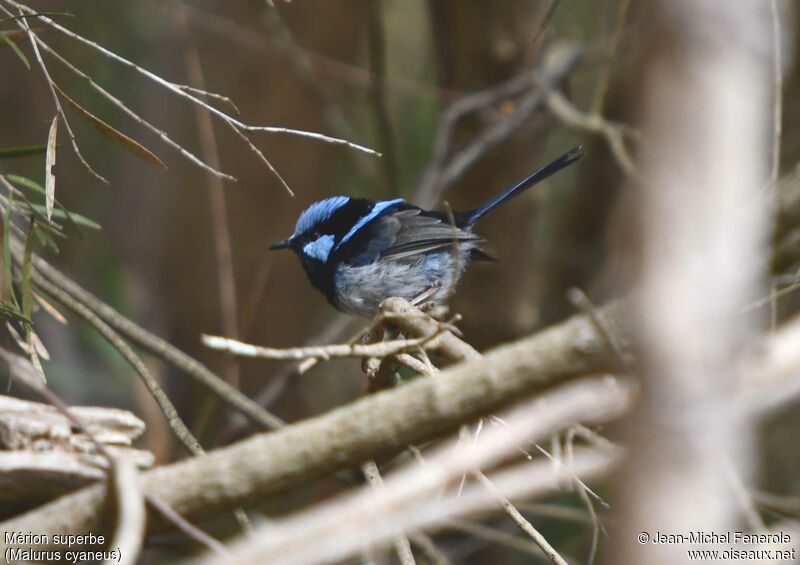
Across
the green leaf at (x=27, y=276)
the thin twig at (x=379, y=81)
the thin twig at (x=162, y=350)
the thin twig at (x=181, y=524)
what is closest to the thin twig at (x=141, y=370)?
the thin twig at (x=162, y=350)

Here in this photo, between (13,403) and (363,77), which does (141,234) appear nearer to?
(363,77)

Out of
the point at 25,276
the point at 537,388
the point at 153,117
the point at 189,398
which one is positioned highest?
the point at 153,117

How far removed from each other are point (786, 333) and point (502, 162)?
4.19 meters

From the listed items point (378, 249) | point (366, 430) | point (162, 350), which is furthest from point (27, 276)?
point (378, 249)

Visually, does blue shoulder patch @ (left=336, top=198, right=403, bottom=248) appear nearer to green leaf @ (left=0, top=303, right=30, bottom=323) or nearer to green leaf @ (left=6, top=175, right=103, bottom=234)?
green leaf @ (left=6, top=175, right=103, bottom=234)

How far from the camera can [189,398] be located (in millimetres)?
7141

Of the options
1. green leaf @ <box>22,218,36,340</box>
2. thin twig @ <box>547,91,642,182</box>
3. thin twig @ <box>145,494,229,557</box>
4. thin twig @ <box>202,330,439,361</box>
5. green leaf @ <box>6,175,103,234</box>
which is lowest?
thin twig @ <box>145,494,229,557</box>

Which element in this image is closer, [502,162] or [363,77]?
[502,162]

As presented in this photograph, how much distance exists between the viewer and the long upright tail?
408cm

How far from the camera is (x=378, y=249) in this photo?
15.1ft

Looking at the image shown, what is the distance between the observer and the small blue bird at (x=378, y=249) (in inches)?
179

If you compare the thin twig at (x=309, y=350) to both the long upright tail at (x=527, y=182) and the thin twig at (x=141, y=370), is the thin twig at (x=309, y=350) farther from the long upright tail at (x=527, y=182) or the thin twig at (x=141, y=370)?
the long upright tail at (x=527, y=182)

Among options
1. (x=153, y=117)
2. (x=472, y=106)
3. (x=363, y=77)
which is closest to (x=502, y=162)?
(x=472, y=106)

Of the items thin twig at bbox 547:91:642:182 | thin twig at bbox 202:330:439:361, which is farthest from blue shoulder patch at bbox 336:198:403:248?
thin twig at bbox 202:330:439:361
